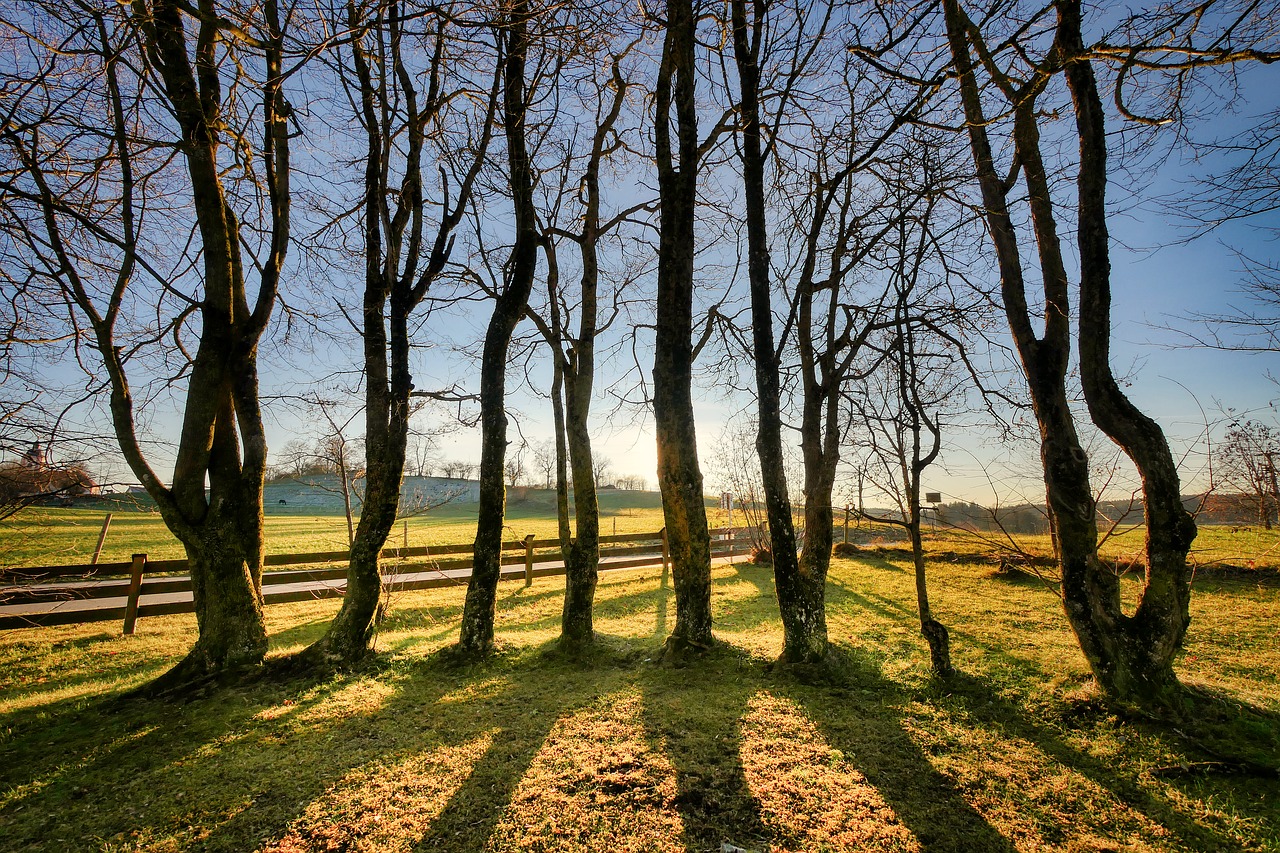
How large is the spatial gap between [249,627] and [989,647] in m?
9.70

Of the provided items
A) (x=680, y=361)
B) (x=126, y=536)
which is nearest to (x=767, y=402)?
(x=680, y=361)

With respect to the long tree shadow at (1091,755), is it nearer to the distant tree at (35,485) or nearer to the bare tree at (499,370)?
the bare tree at (499,370)

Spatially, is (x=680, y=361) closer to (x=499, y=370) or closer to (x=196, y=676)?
(x=499, y=370)

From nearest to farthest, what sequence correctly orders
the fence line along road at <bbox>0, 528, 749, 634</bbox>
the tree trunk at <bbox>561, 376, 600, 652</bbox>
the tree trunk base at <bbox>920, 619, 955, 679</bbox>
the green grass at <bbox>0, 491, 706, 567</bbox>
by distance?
the tree trunk base at <bbox>920, 619, 955, 679</bbox>
the tree trunk at <bbox>561, 376, 600, 652</bbox>
the green grass at <bbox>0, 491, 706, 567</bbox>
the fence line along road at <bbox>0, 528, 749, 634</bbox>

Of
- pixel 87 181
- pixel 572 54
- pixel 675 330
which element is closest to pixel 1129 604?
pixel 675 330

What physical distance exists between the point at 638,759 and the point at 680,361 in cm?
396

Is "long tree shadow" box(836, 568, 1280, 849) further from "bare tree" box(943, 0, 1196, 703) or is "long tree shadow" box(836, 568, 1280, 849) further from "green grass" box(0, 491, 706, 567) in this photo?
"green grass" box(0, 491, 706, 567)

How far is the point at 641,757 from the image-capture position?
3637 millimetres

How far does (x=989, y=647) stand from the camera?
6922mm

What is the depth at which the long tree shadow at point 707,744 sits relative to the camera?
286 cm

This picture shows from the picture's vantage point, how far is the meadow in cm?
284

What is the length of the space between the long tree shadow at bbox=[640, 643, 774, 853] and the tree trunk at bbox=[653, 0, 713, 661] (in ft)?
1.43

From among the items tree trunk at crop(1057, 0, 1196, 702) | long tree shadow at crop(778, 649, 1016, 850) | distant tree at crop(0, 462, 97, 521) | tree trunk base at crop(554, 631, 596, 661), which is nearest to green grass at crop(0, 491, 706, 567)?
distant tree at crop(0, 462, 97, 521)

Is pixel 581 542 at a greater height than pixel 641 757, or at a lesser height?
greater
